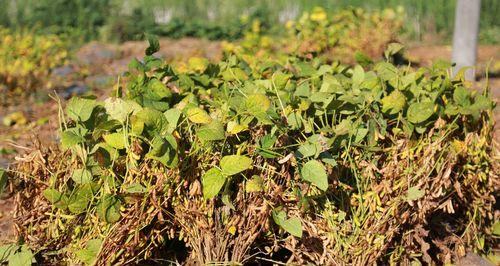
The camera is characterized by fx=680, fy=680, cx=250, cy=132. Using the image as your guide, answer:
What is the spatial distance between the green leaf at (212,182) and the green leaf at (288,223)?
25cm

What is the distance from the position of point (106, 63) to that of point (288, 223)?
17.6ft

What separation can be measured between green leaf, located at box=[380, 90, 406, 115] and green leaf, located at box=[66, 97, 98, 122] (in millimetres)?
1168

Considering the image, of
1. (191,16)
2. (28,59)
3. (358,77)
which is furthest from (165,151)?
(191,16)

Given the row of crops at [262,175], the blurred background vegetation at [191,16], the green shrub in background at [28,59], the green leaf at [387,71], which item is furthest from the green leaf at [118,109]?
the blurred background vegetation at [191,16]

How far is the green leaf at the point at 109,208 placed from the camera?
2355mm

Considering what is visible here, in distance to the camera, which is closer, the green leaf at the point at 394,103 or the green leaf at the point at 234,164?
the green leaf at the point at 234,164

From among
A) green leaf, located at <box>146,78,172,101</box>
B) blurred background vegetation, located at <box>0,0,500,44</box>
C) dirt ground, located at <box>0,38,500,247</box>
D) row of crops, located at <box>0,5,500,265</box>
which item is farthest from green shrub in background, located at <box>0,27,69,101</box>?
green leaf, located at <box>146,78,172,101</box>

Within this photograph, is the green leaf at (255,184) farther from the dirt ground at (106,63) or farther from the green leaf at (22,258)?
the dirt ground at (106,63)

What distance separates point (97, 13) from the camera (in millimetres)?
9055

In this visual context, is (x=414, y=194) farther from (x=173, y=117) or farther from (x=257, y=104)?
(x=173, y=117)

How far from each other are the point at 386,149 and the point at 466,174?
1.49 feet

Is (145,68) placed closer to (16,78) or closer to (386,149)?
(386,149)

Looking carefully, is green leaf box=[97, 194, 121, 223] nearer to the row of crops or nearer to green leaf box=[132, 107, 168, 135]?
the row of crops

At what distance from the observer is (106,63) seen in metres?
7.40
